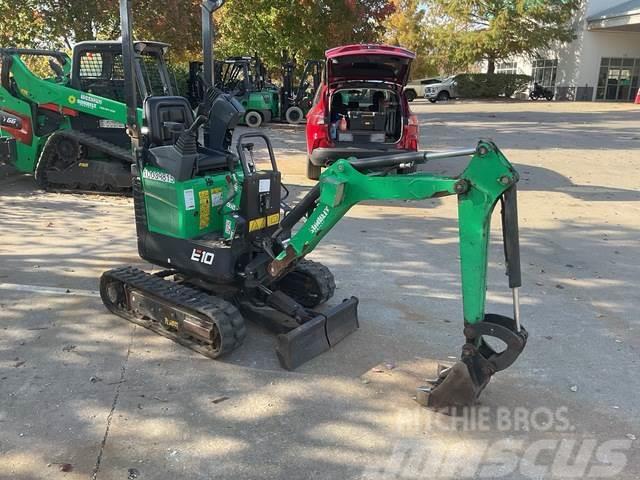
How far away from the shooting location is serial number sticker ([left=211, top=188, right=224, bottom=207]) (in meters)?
4.43

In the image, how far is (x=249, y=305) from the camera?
15.2ft

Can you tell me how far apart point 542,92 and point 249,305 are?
40536mm

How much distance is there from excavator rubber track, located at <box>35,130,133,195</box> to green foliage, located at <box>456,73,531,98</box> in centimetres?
3558

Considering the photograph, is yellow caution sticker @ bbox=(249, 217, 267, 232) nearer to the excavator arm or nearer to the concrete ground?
the excavator arm

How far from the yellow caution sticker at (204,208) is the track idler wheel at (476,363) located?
212 centimetres

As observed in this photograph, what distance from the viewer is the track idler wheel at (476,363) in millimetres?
3279

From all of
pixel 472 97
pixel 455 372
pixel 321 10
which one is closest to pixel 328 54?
pixel 455 372

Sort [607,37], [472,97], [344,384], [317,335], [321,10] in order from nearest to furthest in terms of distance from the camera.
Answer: [344,384], [317,335], [321,10], [607,37], [472,97]

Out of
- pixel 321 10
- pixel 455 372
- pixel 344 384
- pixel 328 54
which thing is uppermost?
pixel 321 10

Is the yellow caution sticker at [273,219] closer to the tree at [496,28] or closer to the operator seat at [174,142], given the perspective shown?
the operator seat at [174,142]

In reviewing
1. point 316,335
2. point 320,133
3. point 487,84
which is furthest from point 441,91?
point 316,335

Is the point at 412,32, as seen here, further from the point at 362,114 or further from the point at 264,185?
the point at 264,185

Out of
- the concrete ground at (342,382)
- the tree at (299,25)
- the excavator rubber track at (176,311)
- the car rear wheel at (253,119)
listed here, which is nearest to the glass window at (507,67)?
the tree at (299,25)

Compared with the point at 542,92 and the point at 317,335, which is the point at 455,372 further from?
the point at 542,92
